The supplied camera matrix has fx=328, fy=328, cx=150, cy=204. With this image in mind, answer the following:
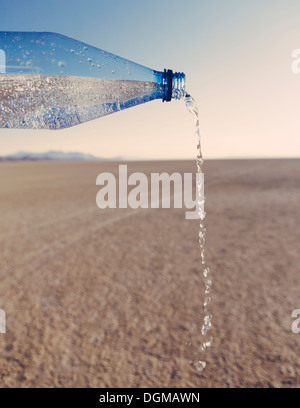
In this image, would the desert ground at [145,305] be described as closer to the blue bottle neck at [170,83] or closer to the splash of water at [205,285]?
the splash of water at [205,285]

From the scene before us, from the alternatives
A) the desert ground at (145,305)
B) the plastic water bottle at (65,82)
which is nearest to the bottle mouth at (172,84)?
the plastic water bottle at (65,82)

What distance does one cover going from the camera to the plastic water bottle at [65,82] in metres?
1.78

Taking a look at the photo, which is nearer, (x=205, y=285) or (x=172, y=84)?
(x=172, y=84)

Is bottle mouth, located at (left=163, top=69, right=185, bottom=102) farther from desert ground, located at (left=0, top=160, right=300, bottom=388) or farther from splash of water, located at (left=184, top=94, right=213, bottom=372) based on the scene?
desert ground, located at (left=0, top=160, right=300, bottom=388)

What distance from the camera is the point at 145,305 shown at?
4.13m

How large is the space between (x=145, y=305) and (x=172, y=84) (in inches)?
117

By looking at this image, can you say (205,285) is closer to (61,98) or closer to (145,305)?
(145,305)

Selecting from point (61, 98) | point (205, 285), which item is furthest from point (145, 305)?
point (61, 98)

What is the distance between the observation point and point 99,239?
7227mm

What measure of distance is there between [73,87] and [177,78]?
0.61 m

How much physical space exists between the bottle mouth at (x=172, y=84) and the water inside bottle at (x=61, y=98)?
55mm

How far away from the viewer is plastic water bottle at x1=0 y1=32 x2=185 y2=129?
1775mm

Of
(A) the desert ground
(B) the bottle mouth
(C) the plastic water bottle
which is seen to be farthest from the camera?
(A) the desert ground

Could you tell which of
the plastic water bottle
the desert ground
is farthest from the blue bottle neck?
the desert ground
